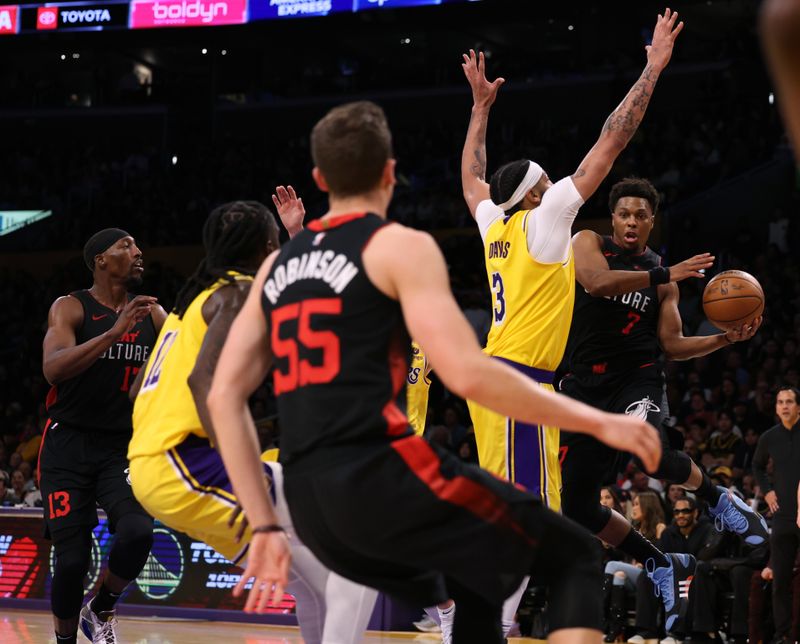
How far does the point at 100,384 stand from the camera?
251 inches

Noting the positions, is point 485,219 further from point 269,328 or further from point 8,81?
point 8,81

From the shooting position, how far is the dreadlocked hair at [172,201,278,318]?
14.7 feet

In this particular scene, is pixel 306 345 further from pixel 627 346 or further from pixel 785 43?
pixel 627 346

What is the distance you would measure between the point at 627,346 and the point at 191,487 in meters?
3.36

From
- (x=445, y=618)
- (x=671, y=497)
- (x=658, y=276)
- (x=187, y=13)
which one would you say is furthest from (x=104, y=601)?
(x=187, y=13)

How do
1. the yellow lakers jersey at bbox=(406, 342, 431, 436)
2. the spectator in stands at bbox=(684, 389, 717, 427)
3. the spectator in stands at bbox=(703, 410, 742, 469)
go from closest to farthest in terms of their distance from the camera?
1. the yellow lakers jersey at bbox=(406, 342, 431, 436)
2. the spectator in stands at bbox=(703, 410, 742, 469)
3. the spectator in stands at bbox=(684, 389, 717, 427)

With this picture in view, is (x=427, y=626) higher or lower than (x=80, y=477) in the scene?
lower

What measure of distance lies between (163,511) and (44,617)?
7.83 metres

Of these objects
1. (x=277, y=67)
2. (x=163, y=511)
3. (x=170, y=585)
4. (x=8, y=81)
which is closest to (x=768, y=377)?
(x=170, y=585)

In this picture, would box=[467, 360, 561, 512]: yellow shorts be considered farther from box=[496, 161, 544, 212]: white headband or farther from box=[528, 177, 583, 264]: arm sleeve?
box=[496, 161, 544, 212]: white headband

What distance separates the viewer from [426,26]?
27297mm

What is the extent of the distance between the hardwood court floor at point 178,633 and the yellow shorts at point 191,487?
14.9ft

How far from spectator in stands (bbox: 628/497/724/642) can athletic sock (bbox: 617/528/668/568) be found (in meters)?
3.55

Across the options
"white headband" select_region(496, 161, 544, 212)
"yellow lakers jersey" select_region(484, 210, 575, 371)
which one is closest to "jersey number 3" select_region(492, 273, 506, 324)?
"yellow lakers jersey" select_region(484, 210, 575, 371)
